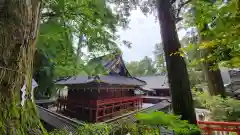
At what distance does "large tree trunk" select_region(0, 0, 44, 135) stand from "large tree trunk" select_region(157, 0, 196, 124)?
6.33 feet

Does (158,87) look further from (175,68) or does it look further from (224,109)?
(175,68)

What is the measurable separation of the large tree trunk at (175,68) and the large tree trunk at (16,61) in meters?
1.93

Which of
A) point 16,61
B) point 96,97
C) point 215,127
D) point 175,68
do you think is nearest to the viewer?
point 16,61

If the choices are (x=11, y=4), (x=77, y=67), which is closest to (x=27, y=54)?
(x=11, y=4)

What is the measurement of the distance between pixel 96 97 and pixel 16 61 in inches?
336

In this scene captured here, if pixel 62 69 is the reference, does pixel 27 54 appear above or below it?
below

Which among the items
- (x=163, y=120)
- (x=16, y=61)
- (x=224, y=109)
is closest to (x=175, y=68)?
(x=163, y=120)

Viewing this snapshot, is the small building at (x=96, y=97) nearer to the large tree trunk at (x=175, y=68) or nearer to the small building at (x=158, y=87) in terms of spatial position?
the large tree trunk at (x=175, y=68)

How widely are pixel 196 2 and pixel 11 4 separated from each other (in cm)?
196

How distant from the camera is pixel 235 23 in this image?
142 cm

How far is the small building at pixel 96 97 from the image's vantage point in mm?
9336

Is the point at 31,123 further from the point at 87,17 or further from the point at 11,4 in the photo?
the point at 87,17

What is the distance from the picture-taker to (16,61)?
1120mm

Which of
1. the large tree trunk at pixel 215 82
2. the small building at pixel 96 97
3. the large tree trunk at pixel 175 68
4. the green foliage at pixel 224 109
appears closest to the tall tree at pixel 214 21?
the large tree trunk at pixel 175 68
